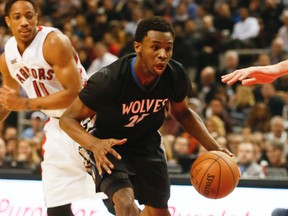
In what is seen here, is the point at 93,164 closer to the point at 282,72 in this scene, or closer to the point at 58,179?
the point at 58,179

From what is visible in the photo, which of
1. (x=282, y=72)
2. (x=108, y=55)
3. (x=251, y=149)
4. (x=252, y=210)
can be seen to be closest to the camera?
(x=282, y=72)

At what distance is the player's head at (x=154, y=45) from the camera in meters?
4.19

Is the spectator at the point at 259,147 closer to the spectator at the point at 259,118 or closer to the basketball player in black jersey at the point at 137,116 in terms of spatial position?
the spectator at the point at 259,118

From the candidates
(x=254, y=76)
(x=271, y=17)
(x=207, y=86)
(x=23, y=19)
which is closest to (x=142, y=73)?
(x=254, y=76)

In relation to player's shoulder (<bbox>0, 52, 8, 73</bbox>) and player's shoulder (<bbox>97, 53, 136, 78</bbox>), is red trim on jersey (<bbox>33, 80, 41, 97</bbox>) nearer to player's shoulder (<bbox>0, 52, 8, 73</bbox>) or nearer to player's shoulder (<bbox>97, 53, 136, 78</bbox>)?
player's shoulder (<bbox>0, 52, 8, 73</bbox>)

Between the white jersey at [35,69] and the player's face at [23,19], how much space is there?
0.28 ft

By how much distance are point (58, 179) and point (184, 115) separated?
0.99 m

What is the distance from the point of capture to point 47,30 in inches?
196

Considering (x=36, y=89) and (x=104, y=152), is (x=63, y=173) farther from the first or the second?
(x=104, y=152)

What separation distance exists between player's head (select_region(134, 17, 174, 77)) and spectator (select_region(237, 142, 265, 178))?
3.24 meters

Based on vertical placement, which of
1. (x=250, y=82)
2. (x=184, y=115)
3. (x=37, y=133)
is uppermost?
(x=250, y=82)

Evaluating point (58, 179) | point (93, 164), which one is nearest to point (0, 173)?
point (58, 179)

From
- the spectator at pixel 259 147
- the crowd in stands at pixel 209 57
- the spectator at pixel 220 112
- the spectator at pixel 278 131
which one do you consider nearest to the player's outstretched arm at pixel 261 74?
the crowd in stands at pixel 209 57

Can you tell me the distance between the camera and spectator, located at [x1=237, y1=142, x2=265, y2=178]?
7.27 m
